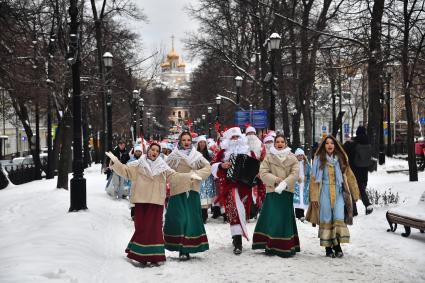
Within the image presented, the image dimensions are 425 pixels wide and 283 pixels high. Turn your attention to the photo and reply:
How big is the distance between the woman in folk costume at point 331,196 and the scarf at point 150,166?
7.62 ft

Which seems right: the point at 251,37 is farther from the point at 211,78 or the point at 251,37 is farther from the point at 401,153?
the point at 401,153

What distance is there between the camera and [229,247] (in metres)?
9.72

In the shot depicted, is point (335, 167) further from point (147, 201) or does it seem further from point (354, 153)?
point (354, 153)

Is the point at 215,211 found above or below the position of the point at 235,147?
below

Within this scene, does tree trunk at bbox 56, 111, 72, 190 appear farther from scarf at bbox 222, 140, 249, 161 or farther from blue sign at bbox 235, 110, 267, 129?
scarf at bbox 222, 140, 249, 161

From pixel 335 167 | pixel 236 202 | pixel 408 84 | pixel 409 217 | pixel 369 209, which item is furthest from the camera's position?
pixel 408 84

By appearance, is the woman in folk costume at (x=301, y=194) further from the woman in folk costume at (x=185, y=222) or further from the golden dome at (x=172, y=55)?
the golden dome at (x=172, y=55)

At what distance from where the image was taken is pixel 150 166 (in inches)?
333

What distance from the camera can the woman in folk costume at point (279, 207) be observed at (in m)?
8.68

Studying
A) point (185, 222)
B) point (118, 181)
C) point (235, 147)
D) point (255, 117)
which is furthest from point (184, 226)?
point (255, 117)

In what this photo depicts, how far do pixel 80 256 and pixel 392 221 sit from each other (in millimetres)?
5619

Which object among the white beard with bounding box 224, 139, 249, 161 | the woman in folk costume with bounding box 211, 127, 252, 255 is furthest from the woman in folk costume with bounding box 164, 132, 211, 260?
the white beard with bounding box 224, 139, 249, 161

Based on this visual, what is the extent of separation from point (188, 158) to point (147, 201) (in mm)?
1224

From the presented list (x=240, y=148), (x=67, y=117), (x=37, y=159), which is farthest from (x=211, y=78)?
(x=240, y=148)
